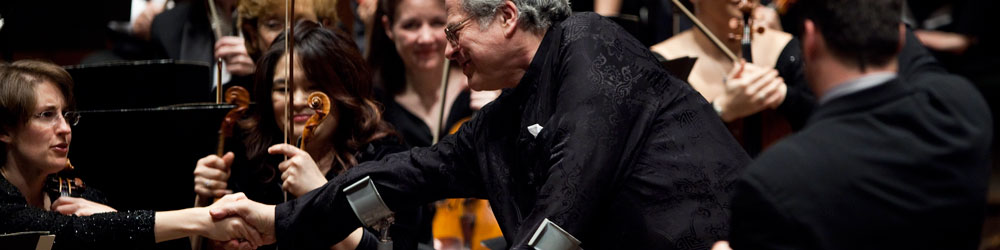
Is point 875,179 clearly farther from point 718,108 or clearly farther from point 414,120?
point 414,120

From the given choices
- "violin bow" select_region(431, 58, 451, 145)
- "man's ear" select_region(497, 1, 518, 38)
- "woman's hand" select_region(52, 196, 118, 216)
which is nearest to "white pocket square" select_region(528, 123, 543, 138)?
"man's ear" select_region(497, 1, 518, 38)

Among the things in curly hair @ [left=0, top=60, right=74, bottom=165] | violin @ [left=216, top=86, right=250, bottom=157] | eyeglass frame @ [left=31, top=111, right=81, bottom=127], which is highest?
curly hair @ [left=0, top=60, right=74, bottom=165]

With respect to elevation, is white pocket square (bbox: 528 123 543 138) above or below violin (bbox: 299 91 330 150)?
above

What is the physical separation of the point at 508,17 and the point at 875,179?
971 millimetres

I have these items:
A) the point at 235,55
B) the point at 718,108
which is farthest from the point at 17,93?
the point at 718,108

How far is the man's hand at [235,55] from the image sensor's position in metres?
3.32

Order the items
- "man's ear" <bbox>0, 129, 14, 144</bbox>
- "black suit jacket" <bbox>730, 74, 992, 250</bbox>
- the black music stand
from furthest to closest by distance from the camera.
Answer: the black music stand, "man's ear" <bbox>0, 129, 14, 144</bbox>, "black suit jacket" <bbox>730, 74, 992, 250</bbox>

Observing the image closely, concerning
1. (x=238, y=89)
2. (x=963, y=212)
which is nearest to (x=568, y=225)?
(x=963, y=212)

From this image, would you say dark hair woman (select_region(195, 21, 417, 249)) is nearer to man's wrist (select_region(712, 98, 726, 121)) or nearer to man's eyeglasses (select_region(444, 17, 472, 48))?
man's eyeglasses (select_region(444, 17, 472, 48))

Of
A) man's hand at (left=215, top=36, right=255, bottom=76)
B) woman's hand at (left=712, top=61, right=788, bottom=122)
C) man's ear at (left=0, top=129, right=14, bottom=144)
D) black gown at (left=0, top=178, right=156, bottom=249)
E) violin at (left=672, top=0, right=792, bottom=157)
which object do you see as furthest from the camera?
man's hand at (left=215, top=36, right=255, bottom=76)

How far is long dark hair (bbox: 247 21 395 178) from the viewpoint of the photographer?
291 cm

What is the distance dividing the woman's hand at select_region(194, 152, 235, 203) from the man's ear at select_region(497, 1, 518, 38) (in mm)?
874

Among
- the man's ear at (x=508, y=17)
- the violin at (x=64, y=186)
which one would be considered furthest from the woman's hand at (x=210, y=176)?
the man's ear at (x=508, y=17)

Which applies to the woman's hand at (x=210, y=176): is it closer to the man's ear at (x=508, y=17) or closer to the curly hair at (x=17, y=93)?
the curly hair at (x=17, y=93)
